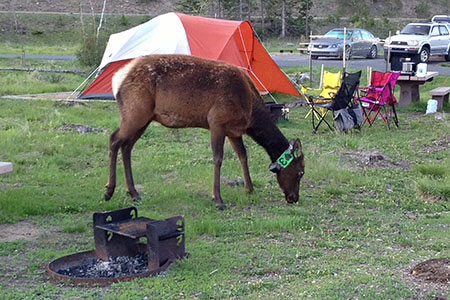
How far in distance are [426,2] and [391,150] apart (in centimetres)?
5373

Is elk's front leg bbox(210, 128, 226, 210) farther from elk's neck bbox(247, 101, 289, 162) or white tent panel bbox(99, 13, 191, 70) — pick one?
white tent panel bbox(99, 13, 191, 70)

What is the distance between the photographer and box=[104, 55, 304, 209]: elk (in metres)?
7.51

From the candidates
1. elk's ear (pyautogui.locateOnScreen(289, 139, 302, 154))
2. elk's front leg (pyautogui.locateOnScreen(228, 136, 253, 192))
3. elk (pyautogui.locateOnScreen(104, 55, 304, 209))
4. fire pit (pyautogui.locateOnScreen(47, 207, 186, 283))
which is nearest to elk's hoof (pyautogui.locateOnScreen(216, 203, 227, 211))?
elk (pyautogui.locateOnScreen(104, 55, 304, 209))

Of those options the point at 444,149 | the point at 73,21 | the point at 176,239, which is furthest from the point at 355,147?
the point at 73,21

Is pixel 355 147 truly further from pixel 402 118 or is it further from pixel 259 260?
pixel 259 260

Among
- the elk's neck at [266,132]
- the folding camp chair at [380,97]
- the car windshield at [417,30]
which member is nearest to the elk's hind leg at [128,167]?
the elk's neck at [266,132]

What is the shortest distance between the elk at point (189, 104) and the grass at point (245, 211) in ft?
1.44

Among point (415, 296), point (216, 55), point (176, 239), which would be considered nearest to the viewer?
point (415, 296)

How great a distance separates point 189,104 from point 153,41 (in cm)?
683

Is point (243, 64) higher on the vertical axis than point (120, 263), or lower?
higher

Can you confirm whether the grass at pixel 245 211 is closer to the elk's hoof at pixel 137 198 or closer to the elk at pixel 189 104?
the elk's hoof at pixel 137 198

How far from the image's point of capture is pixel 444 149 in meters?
11.0

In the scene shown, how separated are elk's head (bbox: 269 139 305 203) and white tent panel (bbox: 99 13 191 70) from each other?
6335 millimetres

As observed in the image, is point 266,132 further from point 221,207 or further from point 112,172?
point 112,172
